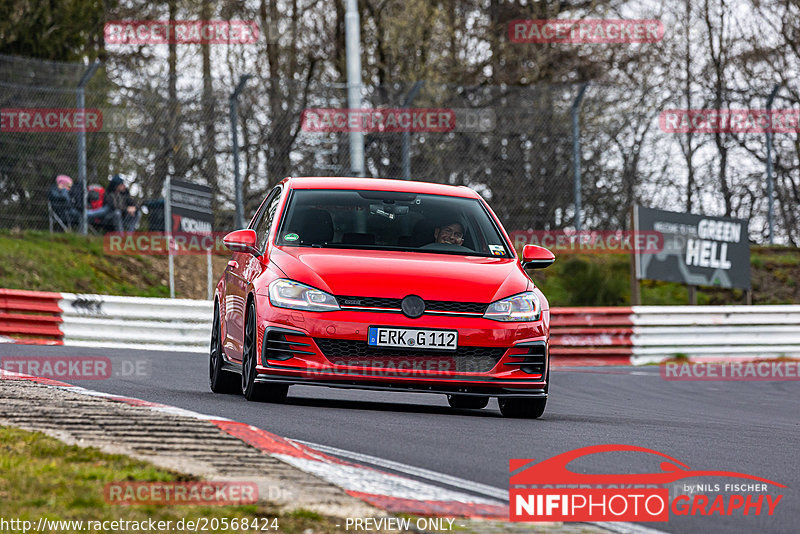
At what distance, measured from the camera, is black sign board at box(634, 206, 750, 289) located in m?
21.2

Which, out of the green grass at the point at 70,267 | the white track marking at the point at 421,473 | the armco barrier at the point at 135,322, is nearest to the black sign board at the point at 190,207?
the green grass at the point at 70,267

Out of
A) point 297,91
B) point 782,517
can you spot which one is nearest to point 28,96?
point 297,91

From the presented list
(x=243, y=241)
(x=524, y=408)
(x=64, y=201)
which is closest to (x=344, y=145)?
(x=64, y=201)

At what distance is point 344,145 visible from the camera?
2208 cm

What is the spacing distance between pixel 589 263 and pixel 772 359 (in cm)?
430

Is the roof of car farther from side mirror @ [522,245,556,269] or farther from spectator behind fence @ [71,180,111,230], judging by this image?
spectator behind fence @ [71,180,111,230]

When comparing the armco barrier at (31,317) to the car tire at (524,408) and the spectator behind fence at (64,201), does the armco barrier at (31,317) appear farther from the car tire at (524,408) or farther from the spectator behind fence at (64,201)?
the car tire at (524,408)

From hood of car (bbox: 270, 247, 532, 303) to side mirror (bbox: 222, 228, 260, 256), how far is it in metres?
0.39

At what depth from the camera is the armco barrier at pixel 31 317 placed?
16406mm

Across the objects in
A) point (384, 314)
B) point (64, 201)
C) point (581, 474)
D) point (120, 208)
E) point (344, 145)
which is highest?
point (344, 145)

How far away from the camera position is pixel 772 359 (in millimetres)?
20203

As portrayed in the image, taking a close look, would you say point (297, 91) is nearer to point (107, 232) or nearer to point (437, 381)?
point (107, 232)

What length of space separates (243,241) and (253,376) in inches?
43.9

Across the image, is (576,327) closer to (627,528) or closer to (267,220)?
(267,220)
